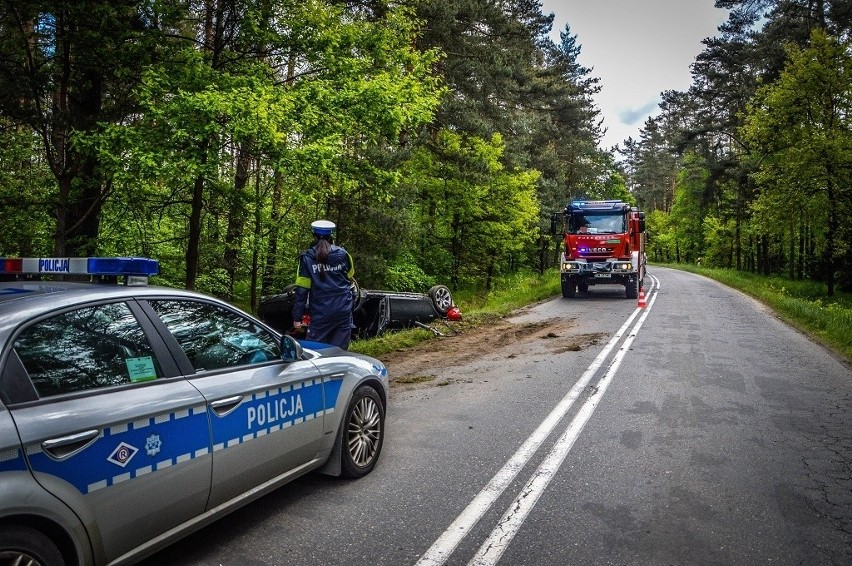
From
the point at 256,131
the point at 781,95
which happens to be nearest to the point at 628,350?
the point at 256,131

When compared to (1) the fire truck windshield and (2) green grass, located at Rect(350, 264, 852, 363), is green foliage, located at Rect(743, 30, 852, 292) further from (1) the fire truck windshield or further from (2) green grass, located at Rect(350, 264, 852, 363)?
(1) the fire truck windshield

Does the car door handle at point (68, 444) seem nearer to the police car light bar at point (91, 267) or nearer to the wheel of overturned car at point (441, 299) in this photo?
the police car light bar at point (91, 267)

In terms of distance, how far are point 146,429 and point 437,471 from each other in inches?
92.2

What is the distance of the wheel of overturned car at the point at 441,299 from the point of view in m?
12.2

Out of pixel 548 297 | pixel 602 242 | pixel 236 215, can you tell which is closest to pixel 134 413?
pixel 236 215

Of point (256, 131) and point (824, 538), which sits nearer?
point (824, 538)

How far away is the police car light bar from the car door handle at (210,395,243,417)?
2.74ft

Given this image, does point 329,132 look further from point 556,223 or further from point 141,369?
point 556,223

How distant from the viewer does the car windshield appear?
1909 cm

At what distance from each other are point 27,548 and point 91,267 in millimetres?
1534

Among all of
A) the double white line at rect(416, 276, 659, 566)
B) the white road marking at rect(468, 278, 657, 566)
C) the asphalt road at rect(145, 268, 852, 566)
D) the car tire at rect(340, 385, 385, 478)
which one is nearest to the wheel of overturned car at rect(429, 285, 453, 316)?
the asphalt road at rect(145, 268, 852, 566)

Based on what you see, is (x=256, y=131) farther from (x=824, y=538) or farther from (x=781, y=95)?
(x=781, y=95)

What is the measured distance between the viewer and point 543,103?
34406 millimetres

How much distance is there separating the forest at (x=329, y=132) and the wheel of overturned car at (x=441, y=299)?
8.44 feet
